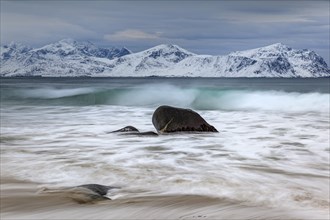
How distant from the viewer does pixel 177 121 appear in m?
12.8

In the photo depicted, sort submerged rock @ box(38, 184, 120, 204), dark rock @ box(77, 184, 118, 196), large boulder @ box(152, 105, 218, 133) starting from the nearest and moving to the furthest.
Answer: submerged rock @ box(38, 184, 120, 204), dark rock @ box(77, 184, 118, 196), large boulder @ box(152, 105, 218, 133)

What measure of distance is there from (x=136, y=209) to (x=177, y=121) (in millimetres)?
7741

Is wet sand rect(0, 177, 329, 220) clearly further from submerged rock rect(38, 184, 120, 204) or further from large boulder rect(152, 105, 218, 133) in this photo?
large boulder rect(152, 105, 218, 133)

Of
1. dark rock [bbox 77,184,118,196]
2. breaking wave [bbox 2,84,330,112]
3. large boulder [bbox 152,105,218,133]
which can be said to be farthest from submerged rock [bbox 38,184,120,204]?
breaking wave [bbox 2,84,330,112]

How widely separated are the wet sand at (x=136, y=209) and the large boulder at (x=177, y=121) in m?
6.98

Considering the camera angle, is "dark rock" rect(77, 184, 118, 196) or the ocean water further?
the ocean water

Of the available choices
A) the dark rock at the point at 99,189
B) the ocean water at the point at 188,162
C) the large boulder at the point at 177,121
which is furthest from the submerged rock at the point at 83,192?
the large boulder at the point at 177,121

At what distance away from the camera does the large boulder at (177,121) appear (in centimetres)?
1272

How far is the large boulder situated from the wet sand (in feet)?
22.9

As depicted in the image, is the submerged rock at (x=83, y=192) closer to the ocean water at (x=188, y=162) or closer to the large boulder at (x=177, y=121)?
the ocean water at (x=188, y=162)

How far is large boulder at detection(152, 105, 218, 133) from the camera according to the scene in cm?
1272

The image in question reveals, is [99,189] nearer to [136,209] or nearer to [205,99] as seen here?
[136,209]

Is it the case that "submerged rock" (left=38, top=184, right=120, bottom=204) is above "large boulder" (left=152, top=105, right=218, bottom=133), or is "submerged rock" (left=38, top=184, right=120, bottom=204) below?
below

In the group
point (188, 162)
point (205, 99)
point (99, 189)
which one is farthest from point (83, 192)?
point (205, 99)
